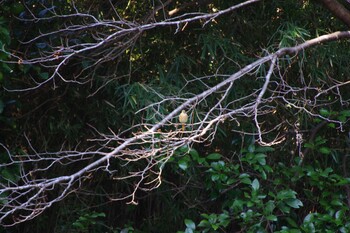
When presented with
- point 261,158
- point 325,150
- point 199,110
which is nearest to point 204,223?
point 261,158

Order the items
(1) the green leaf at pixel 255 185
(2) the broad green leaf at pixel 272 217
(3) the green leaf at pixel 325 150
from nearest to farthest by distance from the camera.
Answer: (2) the broad green leaf at pixel 272 217 < (1) the green leaf at pixel 255 185 < (3) the green leaf at pixel 325 150

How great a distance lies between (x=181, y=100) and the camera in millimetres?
3424

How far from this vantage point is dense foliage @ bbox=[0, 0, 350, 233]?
3479 millimetres

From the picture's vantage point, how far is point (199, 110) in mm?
3518

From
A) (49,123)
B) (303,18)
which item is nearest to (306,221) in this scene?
(303,18)

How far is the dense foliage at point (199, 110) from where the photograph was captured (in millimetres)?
3479

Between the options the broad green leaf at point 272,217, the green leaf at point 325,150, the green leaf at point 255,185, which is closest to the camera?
the broad green leaf at point 272,217

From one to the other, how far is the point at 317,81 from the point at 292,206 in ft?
2.38

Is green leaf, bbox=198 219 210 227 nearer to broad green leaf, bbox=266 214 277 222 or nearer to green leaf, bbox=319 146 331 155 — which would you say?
broad green leaf, bbox=266 214 277 222

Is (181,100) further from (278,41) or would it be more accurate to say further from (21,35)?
(21,35)

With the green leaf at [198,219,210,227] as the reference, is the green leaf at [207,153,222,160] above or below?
above

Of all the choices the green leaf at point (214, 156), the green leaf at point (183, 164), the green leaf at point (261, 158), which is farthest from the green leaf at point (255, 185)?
the green leaf at point (183, 164)

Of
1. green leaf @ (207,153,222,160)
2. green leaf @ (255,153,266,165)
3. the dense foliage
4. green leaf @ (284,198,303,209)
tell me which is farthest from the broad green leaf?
green leaf @ (207,153,222,160)

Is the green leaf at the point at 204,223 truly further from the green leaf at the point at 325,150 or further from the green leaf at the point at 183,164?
the green leaf at the point at 325,150
